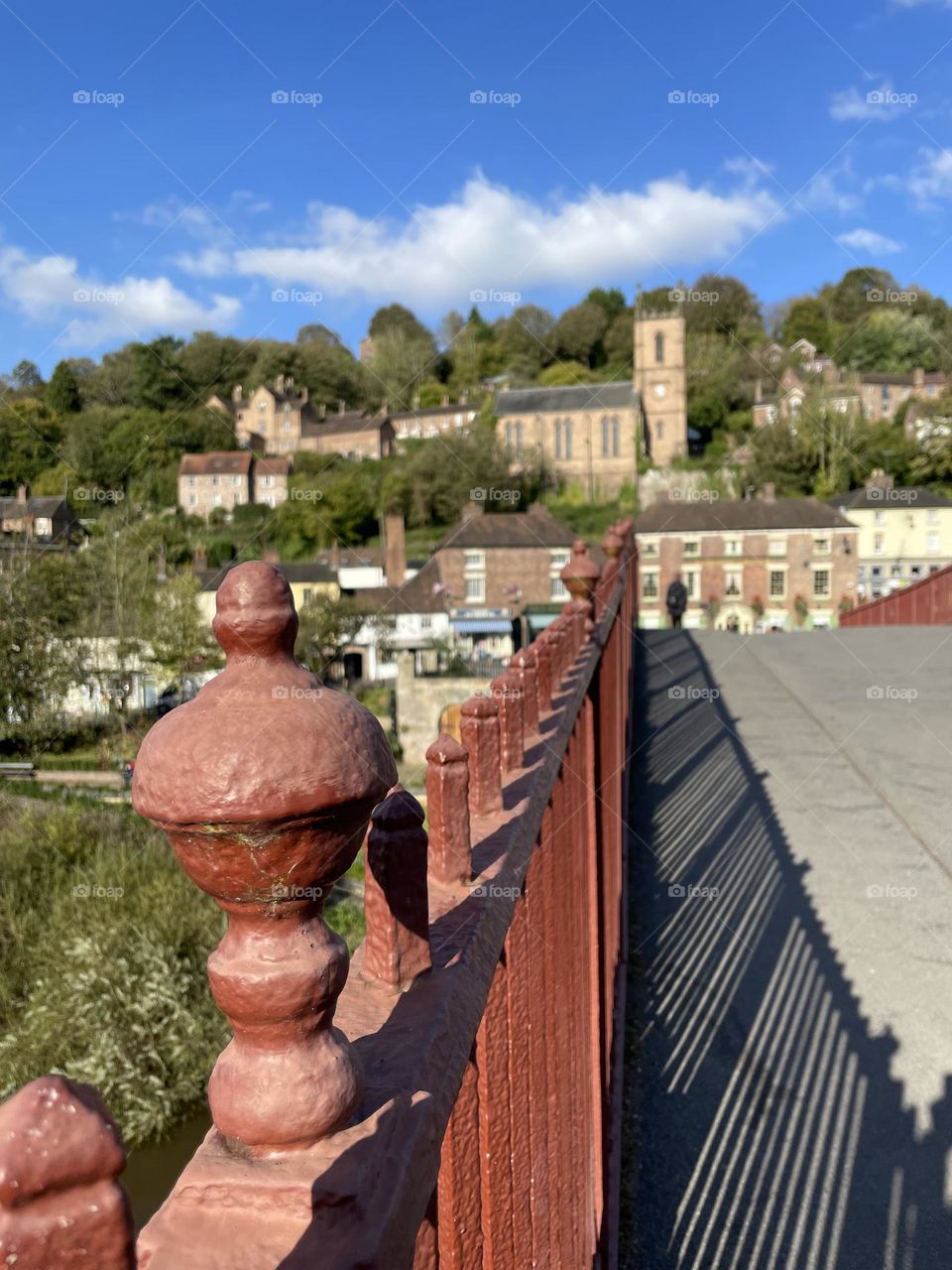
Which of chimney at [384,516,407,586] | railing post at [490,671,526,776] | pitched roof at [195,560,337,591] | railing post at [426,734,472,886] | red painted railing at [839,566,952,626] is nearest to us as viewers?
railing post at [426,734,472,886]

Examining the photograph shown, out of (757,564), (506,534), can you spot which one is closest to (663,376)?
(757,564)

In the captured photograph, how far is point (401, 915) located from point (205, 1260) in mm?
609

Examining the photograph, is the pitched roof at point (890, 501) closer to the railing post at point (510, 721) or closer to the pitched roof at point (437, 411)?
the pitched roof at point (437, 411)

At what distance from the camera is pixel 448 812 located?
1.79 m

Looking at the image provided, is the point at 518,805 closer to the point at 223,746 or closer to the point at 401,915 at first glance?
the point at 401,915

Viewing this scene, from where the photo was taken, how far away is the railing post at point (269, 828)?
0.85 meters

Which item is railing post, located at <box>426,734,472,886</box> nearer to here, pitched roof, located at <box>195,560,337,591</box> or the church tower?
pitched roof, located at <box>195,560,337,591</box>

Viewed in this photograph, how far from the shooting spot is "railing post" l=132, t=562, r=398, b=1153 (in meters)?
0.85

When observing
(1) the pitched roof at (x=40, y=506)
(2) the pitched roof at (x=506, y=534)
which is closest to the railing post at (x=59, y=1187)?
(1) the pitched roof at (x=40, y=506)

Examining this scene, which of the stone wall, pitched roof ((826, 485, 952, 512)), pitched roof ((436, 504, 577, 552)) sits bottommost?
the stone wall

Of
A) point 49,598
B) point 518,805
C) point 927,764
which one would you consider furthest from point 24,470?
point 518,805

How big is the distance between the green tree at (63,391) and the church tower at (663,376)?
47.5m

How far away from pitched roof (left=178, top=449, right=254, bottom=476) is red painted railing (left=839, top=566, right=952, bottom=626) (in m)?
62.1

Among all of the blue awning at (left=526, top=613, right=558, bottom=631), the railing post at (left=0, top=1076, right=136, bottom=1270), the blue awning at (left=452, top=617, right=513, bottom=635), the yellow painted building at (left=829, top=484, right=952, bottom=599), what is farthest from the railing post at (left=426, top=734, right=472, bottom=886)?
the yellow painted building at (left=829, top=484, right=952, bottom=599)
